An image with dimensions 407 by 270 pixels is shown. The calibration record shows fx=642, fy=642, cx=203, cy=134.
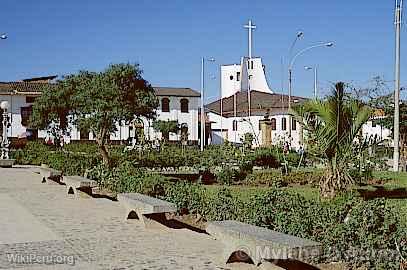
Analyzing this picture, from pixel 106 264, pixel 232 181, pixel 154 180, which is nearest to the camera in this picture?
pixel 106 264

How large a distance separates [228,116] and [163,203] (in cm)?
5201

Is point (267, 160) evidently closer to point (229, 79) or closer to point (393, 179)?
point (393, 179)

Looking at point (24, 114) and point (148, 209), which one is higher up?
point (24, 114)

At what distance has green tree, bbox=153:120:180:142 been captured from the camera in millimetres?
55594

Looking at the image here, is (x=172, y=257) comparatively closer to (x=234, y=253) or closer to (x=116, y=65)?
(x=234, y=253)

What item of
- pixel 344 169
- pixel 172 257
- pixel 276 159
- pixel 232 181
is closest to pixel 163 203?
pixel 172 257

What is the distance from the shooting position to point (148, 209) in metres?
8.89

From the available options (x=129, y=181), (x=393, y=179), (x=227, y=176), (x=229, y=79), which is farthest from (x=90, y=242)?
(x=229, y=79)

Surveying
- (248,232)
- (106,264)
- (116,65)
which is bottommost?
(106,264)

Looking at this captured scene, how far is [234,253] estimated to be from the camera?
6.59 meters

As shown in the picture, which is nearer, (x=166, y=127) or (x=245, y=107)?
(x=166, y=127)

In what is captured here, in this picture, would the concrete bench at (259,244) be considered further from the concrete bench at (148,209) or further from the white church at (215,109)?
the white church at (215,109)

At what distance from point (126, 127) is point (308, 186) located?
3440cm

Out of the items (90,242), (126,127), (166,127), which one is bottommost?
(90,242)
